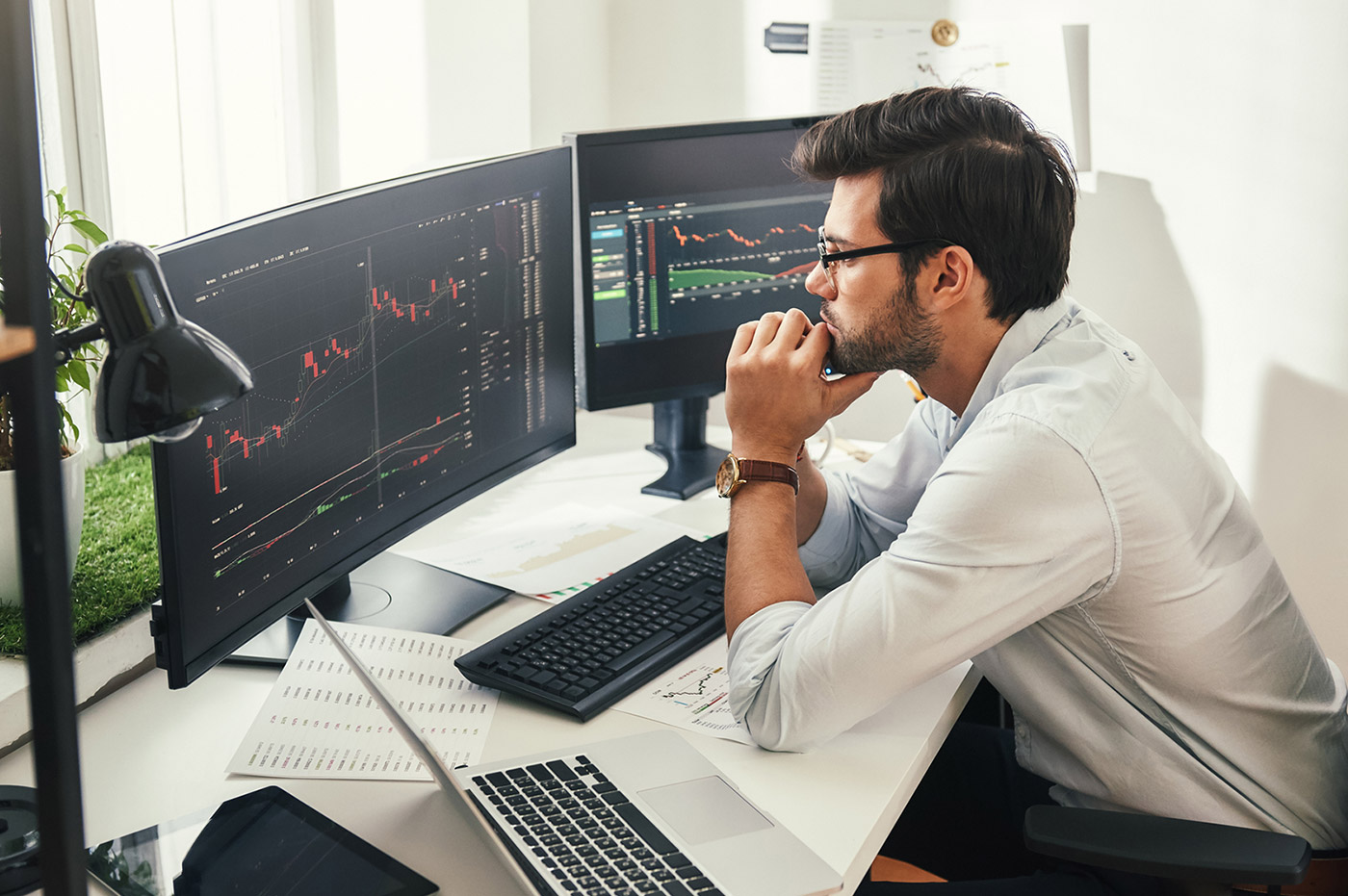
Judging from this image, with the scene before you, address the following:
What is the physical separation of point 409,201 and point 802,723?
666 mm

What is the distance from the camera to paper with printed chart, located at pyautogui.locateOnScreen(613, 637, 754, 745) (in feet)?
3.83

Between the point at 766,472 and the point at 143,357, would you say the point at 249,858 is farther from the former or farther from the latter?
the point at 766,472

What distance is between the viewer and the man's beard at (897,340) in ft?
4.29

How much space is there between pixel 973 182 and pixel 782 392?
1.01 ft

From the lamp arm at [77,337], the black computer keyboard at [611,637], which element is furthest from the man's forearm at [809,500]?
the lamp arm at [77,337]

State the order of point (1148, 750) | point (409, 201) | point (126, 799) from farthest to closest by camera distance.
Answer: point (409, 201) < point (1148, 750) < point (126, 799)

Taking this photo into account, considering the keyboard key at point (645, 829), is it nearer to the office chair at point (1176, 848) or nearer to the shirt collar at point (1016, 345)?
the office chair at point (1176, 848)

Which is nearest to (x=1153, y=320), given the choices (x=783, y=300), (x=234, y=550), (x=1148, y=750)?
(x=783, y=300)

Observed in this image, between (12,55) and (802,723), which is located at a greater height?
(12,55)

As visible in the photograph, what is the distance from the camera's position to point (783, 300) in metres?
1.89

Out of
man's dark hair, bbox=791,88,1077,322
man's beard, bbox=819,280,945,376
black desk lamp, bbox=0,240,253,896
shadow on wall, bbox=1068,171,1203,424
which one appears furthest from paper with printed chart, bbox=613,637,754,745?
shadow on wall, bbox=1068,171,1203,424

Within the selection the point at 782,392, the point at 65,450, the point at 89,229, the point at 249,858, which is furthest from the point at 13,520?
the point at 782,392

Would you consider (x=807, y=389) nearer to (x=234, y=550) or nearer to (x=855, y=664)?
(x=855, y=664)

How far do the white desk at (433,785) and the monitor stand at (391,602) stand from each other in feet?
0.10
